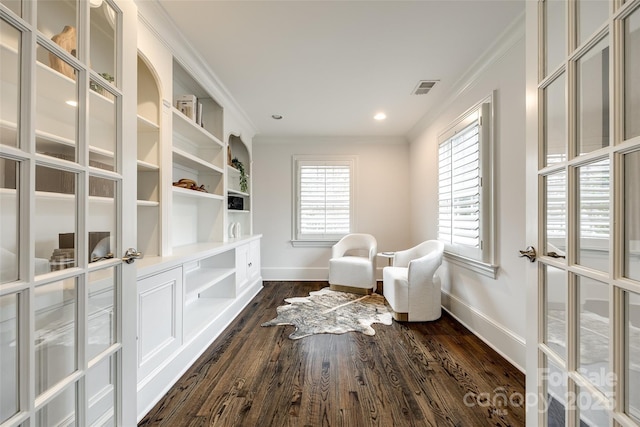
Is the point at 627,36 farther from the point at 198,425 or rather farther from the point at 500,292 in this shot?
the point at 198,425

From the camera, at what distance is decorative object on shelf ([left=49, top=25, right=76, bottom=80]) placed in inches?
34.1

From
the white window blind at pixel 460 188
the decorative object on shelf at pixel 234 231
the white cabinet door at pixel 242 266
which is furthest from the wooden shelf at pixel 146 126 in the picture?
the white window blind at pixel 460 188

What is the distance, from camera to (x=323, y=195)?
465cm

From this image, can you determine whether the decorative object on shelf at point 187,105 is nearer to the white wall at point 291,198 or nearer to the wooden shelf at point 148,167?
the wooden shelf at point 148,167

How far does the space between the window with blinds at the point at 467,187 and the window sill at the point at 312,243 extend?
187 cm

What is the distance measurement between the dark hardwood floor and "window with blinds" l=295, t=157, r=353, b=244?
2.23 meters

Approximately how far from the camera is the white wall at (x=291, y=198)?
15.2ft

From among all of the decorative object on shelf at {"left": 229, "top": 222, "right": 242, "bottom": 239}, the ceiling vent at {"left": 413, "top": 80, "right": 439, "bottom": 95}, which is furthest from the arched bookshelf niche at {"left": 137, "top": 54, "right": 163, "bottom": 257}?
the ceiling vent at {"left": 413, "top": 80, "right": 439, "bottom": 95}

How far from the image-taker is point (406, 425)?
1.45 meters

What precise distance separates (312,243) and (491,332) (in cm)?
A: 289

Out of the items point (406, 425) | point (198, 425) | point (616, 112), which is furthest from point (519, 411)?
point (198, 425)

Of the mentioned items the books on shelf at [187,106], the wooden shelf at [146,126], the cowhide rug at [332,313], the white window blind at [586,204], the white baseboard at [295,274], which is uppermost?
the books on shelf at [187,106]

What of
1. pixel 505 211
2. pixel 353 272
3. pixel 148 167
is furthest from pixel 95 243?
pixel 353 272

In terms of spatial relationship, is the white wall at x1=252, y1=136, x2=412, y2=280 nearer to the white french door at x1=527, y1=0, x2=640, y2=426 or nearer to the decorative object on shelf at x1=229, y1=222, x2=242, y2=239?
the decorative object on shelf at x1=229, y1=222, x2=242, y2=239
